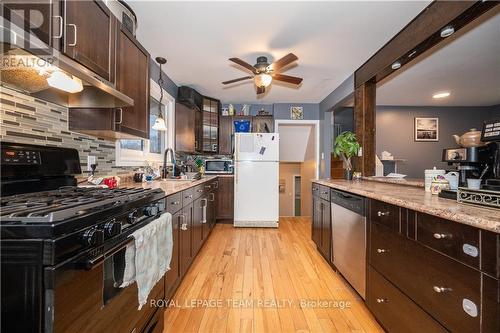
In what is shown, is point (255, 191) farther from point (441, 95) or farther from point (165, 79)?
point (441, 95)

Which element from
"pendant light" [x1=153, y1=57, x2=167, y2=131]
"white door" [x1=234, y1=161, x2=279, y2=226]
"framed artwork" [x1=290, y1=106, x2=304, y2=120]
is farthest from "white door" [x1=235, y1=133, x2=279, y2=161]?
"pendant light" [x1=153, y1=57, x2=167, y2=131]

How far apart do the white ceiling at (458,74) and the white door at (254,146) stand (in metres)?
2.01

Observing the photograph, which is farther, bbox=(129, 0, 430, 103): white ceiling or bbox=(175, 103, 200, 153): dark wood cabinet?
bbox=(175, 103, 200, 153): dark wood cabinet

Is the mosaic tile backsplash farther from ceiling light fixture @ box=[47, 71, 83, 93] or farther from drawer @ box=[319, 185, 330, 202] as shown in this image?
drawer @ box=[319, 185, 330, 202]

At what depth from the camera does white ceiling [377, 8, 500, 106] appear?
228 centimetres

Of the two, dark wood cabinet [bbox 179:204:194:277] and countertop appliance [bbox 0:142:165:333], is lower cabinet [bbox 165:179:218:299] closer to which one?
dark wood cabinet [bbox 179:204:194:277]

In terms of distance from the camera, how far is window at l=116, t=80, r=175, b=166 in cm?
229

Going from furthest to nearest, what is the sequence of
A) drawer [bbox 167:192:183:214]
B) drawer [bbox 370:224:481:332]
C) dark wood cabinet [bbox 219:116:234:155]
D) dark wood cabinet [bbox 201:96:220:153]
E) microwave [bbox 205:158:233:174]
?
dark wood cabinet [bbox 219:116:234:155]
microwave [bbox 205:158:233:174]
dark wood cabinet [bbox 201:96:220:153]
drawer [bbox 167:192:183:214]
drawer [bbox 370:224:481:332]

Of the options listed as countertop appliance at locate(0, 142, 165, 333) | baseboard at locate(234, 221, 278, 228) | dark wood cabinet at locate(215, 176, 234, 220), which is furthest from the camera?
dark wood cabinet at locate(215, 176, 234, 220)

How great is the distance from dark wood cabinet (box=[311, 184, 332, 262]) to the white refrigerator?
3.73 feet

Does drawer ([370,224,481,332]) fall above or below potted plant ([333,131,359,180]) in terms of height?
below

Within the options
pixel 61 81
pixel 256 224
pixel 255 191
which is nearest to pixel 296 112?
pixel 255 191

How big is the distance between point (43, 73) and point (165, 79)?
2.28 meters

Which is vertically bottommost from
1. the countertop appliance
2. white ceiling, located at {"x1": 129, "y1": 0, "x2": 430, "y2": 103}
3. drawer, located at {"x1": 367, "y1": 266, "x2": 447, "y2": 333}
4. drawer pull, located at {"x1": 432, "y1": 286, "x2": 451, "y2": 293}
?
drawer, located at {"x1": 367, "y1": 266, "x2": 447, "y2": 333}
